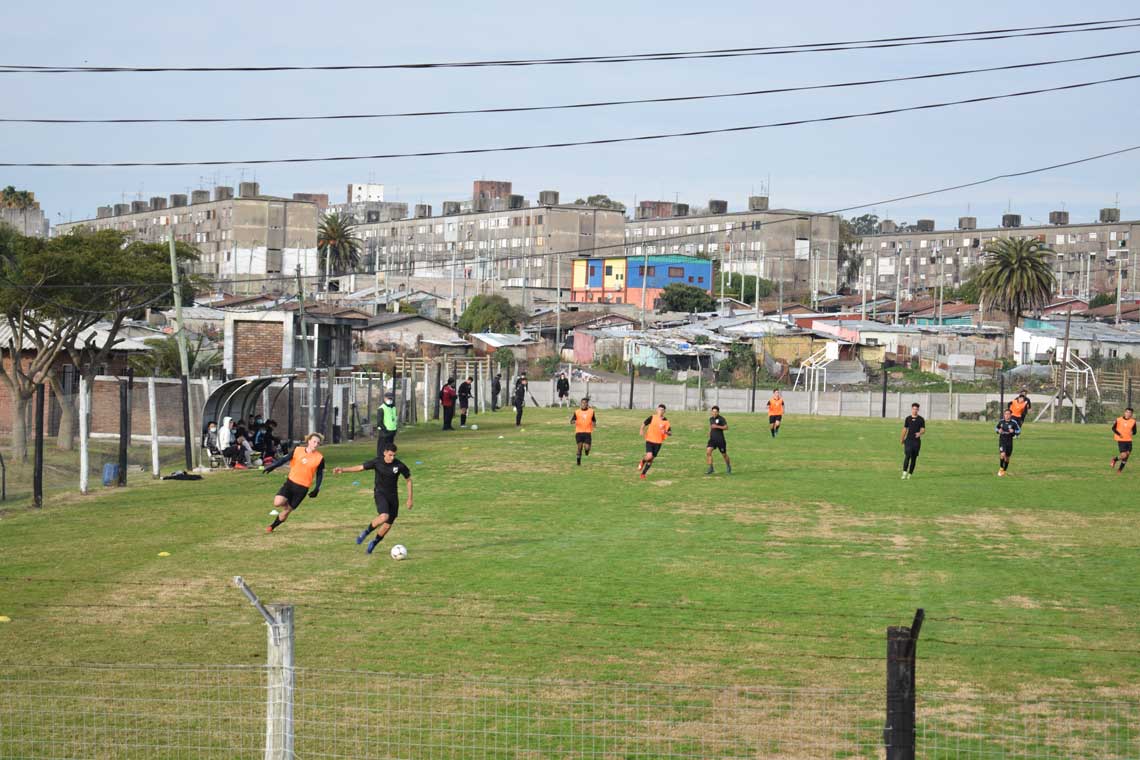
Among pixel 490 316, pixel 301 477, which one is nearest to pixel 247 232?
pixel 490 316

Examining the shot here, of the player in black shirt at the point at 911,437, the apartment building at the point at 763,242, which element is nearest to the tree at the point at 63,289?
the player in black shirt at the point at 911,437

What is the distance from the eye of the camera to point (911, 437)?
106ft

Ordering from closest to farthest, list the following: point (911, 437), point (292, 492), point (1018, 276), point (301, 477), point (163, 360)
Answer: point (301, 477) < point (292, 492) < point (911, 437) < point (163, 360) < point (1018, 276)

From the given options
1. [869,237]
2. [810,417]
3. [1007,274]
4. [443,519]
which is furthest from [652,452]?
[869,237]

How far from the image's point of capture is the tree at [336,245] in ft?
462

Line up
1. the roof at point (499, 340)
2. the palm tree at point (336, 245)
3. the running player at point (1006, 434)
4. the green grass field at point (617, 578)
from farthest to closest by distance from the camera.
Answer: the palm tree at point (336, 245) → the roof at point (499, 340) → the running player at point (1006, 434) → the green grass field at point (617, 578)

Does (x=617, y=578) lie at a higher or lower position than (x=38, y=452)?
lower

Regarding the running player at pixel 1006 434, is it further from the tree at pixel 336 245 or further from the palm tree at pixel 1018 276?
the tree at pixel 336 245

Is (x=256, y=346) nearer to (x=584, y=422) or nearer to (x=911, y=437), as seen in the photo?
(x=584, y=422)

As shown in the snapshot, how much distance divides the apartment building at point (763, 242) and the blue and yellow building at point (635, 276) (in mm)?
10070

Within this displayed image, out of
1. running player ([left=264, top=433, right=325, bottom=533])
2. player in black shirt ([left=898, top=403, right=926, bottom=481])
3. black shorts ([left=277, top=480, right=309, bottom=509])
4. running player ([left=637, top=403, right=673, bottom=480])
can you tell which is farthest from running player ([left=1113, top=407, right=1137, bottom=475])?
black shorts ([left=277, top=480, right=309, bottom=509])

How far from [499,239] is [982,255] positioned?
50.8m

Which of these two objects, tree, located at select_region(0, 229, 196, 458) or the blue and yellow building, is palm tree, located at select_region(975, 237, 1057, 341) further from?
tree, located at select_region(0, 229, 196, 458)

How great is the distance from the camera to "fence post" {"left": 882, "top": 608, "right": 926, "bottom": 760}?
23.0 ft
